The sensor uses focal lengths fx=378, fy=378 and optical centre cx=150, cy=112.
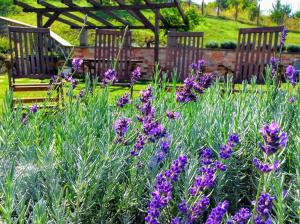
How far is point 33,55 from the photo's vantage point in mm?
5285

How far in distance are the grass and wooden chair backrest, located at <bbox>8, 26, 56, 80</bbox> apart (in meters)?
3.43

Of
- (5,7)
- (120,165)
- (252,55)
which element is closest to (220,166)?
(120,165)

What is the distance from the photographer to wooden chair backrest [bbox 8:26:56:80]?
496 cm

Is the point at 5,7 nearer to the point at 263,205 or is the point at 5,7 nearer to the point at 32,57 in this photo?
the point at 32,57

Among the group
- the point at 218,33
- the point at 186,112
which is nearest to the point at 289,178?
the point at 186,112

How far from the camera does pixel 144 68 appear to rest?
1035 centimetres

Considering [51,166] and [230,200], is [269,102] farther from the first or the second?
[51,166]

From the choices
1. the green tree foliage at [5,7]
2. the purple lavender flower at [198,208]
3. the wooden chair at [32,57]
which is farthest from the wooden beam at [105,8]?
the green tree foliage at [5,7]

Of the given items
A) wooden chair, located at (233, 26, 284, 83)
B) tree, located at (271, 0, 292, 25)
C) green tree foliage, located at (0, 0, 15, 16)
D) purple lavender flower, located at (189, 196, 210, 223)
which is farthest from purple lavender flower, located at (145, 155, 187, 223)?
tree, located at (271, 0, 292, 25)

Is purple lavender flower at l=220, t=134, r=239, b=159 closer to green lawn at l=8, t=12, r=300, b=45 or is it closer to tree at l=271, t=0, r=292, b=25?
green lawn at l=8, t=12, r=300, b=45

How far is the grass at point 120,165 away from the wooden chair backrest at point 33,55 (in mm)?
3432

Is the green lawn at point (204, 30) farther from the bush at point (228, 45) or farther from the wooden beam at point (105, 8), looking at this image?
the wooden beam at point (105, 8)

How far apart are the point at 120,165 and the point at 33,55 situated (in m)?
4.33

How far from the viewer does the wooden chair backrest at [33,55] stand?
4.96 m
